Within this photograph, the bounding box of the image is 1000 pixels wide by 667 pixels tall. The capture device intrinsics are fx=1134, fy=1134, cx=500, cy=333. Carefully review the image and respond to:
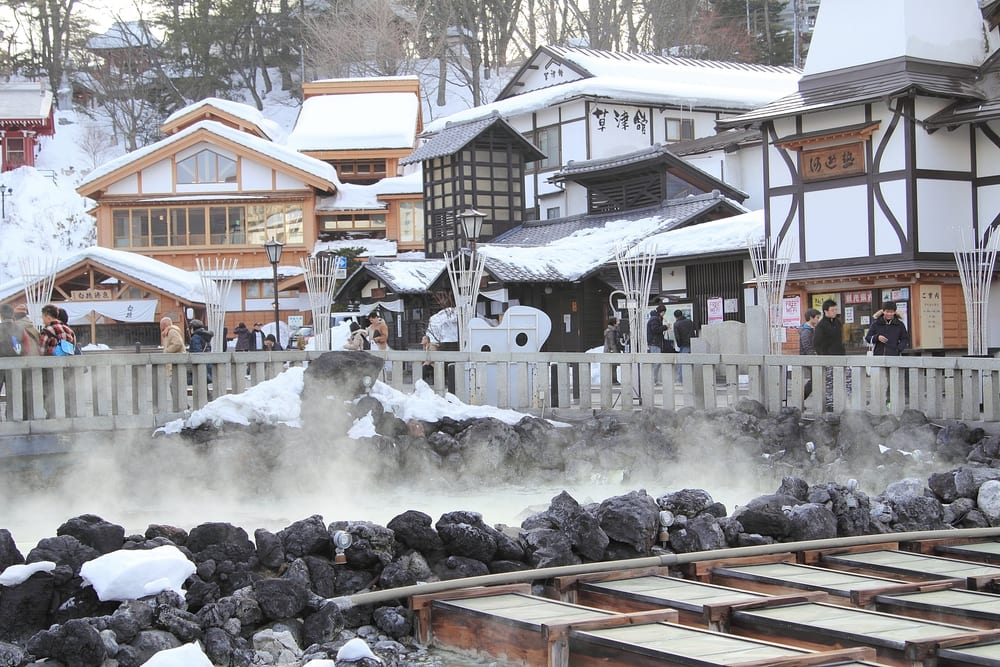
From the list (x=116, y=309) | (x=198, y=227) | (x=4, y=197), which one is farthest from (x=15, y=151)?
(x=116, y=309)

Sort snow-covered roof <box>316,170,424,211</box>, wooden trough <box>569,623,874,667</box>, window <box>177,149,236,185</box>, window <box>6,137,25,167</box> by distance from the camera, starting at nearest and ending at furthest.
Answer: wooden trough <box>569,623,874,667</box>, window <box>177,149,236,185</box>, snow-covered roof <box>316,170,424,211</box>, window <box>6,137,25,167</box>

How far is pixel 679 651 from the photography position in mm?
5637

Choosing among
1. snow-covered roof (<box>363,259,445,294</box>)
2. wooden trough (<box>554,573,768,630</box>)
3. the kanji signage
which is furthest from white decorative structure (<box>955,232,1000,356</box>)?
snow-covered roof (<box>363,259,445,294</box>)

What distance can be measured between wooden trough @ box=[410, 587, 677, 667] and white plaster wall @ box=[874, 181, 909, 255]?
46.0 ft

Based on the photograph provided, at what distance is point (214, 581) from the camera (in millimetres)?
7316

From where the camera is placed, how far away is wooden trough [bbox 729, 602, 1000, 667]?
5695 mm

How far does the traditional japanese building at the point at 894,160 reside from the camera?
19188 mm

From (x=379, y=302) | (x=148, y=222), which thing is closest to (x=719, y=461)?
(x=379, y=302)

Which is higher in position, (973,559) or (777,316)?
(777,316)

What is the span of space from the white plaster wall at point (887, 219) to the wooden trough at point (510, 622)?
14019 millimetres

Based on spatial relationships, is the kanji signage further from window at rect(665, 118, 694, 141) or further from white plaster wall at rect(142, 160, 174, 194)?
white plaster wall at rect(142, 160, 174, 194)

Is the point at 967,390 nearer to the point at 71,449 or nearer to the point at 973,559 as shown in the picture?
the point at 973,559

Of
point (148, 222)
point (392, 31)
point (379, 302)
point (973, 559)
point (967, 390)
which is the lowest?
point (973, 559)

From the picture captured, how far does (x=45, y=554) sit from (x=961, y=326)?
16318mm
